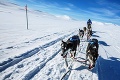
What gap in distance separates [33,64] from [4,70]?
132cm

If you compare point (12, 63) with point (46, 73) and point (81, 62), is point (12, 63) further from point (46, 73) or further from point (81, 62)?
point (81, 62)

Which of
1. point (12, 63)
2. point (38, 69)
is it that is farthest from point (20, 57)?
point (38, 69)

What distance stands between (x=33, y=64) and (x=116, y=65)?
4747mm

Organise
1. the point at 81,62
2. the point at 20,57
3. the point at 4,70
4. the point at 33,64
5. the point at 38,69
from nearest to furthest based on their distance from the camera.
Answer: the point at 4,70 → the point at 38,69 → the point at 33,64 → the point at 20,57 → the point at 81,62

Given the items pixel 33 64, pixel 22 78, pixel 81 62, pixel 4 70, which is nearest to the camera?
pixel 22 78

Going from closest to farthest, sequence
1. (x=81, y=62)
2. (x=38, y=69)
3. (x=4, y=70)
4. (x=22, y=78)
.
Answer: (x=22, y=78) < (x=4, y=70) < (x=38, y=69) < (x=81, y=62)

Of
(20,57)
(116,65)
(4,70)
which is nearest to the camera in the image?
(4,70)

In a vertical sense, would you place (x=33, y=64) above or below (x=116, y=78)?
above

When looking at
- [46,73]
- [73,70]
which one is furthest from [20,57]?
[73,70]

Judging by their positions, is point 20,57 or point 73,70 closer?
point 73,70

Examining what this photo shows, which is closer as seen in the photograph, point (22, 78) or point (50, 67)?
point (22, 78)

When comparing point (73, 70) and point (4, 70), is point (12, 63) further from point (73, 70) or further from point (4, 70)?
point (73, 70)

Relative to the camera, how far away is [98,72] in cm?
675

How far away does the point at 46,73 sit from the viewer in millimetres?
5820
